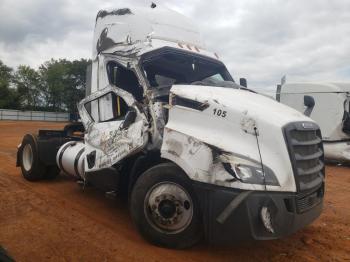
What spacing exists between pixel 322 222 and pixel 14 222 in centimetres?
474

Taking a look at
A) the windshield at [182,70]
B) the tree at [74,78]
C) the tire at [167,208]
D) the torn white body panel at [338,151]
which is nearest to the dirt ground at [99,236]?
the tire at [167,208]

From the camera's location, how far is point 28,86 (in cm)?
6500

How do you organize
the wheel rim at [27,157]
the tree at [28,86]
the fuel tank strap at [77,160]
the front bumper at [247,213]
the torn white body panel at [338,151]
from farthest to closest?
the tree at [28,86] < the torn white body panel at [338,151] < the wheel rim at [27,157] < the fuel tank strap at [77,160] < the front bumper at [247,213]

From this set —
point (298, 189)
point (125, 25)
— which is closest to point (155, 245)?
point (298, 189)

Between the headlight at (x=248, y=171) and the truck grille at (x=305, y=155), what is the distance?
32 centimetres

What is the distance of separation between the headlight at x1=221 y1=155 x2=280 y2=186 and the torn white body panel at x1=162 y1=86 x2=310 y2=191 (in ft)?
0.15

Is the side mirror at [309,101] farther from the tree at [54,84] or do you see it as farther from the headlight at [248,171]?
the tree at [54,84]

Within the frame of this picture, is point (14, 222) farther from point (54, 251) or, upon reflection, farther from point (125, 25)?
point (125, 25)

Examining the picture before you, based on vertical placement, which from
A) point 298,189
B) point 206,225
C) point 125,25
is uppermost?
point 125,25

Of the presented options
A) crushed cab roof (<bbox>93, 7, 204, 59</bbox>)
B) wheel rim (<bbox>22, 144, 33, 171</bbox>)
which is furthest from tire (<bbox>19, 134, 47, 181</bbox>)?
crushed cab roof (<bbox>93, 7, 204, 59</bbox>)

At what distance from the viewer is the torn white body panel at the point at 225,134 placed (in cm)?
410

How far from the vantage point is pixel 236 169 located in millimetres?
4004

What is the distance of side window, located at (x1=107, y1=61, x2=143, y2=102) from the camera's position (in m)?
5.92

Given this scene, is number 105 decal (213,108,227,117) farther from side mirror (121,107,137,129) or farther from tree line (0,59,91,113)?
tree line (0,59,91,113)
